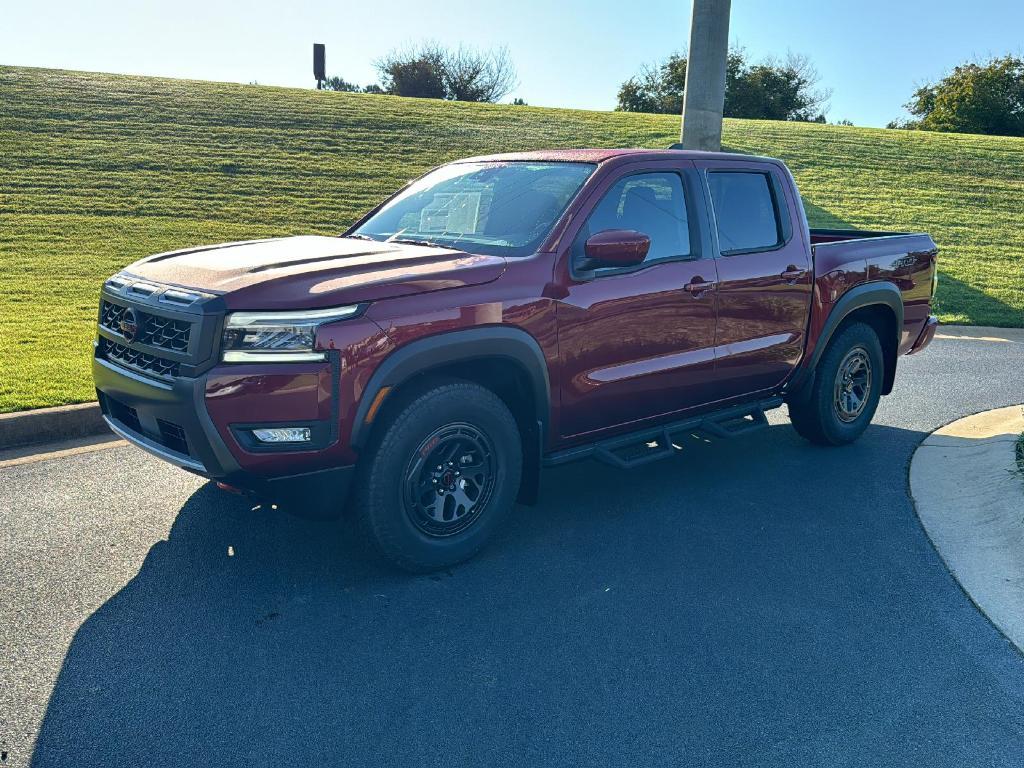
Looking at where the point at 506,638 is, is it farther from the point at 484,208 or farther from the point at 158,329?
the point at 484,208

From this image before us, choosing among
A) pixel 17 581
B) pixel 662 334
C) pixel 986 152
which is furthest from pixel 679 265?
pixel 986 152

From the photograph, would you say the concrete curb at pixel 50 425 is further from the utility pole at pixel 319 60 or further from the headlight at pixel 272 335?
the utility pole at pixel 319 60

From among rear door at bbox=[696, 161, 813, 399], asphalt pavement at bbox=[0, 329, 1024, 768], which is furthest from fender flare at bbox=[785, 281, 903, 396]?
asphalt pavement at bbox=[0, 329, 1024, 768]

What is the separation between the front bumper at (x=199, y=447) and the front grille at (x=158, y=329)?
6.3 inches

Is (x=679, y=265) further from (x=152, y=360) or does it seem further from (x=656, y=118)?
(x=656, y=118)

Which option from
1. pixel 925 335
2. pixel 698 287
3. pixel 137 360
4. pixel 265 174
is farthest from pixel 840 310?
pixel 265 174

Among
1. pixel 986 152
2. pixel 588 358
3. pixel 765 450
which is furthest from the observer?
pixel 986 152

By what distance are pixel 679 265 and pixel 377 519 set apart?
87.5 inches

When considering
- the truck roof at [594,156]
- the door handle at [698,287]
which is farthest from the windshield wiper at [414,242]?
the door handle at [698,287]

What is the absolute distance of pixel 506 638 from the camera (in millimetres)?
3678

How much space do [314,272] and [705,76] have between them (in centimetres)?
1034

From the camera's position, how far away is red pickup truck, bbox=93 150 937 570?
12.0 feet

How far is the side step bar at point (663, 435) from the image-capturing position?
473 cm

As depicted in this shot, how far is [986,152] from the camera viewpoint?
26547mm
